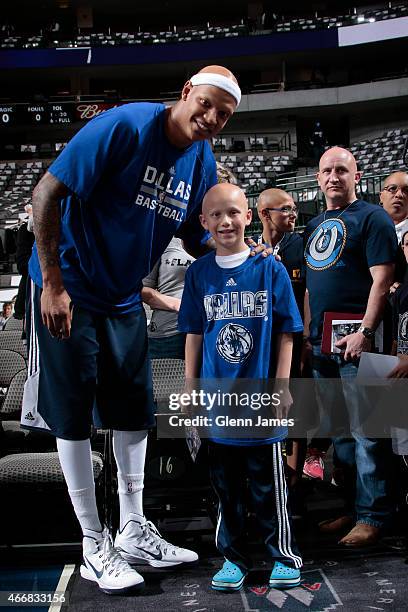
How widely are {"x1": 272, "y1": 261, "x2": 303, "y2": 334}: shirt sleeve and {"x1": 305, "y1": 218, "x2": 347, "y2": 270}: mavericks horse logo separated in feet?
1.57

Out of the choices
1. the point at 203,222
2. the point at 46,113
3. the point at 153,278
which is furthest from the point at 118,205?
the point at 46,113

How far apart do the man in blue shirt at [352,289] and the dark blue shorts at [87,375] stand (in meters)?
0.83

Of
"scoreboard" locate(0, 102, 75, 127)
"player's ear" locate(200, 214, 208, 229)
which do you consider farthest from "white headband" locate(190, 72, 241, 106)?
"scoreboard" locate(0, 102, 75, 127)

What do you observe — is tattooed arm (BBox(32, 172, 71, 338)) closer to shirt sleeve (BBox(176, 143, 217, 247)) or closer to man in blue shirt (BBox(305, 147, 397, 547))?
shirt sleeve (BBox(176, 143, 217, 247))

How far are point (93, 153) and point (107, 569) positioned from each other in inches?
48.0

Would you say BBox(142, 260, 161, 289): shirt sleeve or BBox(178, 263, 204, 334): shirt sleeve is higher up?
BBox(142, 260, 161, 289): shirt sleeve

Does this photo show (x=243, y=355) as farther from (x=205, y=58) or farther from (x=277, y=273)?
(x=205, y=58)

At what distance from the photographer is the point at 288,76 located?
20.6 metres

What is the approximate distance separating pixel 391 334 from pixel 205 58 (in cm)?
1755

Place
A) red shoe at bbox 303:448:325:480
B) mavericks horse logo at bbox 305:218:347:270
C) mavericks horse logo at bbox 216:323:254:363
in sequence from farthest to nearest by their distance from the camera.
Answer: red shoe at bbox 303:448:325:480
mavericks horse logo at bbox 305:218:347:270
mavericks horse logo at bbox 216:323:254:363

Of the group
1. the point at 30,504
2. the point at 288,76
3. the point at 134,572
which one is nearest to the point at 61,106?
the point at 288,76

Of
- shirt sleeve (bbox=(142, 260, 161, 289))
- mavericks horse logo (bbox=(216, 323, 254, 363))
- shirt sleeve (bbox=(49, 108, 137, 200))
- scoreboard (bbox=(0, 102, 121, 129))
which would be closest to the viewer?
shirt sleeve (bbox=(49, 108, 137, 200))

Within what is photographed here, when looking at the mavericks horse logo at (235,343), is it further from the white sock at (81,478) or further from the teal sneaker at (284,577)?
the teal sneaker at (284,577)

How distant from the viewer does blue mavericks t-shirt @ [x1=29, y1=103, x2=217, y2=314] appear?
6.24 feet
